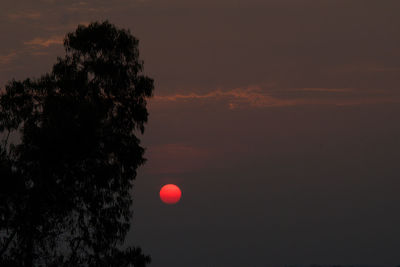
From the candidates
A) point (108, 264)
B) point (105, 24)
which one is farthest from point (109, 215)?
point (105, 24)

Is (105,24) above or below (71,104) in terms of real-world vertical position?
above

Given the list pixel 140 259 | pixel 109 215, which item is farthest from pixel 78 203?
pixel 140 259

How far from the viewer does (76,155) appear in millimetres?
25359

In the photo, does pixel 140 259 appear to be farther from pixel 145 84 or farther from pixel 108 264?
pixel 145 84

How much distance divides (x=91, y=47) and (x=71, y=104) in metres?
5.38

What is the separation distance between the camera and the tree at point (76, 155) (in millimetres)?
24609

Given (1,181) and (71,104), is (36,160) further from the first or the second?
(71,104)

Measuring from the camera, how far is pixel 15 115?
3130 cm

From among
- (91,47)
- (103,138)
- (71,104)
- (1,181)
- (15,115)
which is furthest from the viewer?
(91,47)

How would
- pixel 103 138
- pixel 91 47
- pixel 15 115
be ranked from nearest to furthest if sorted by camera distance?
pixel 103 138 < pixel 15 115 < pixel 91 47

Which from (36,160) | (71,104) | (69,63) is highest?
(69,63)

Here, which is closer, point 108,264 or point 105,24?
point 108,264

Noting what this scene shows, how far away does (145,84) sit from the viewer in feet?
111

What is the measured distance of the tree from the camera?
80.7 ft
